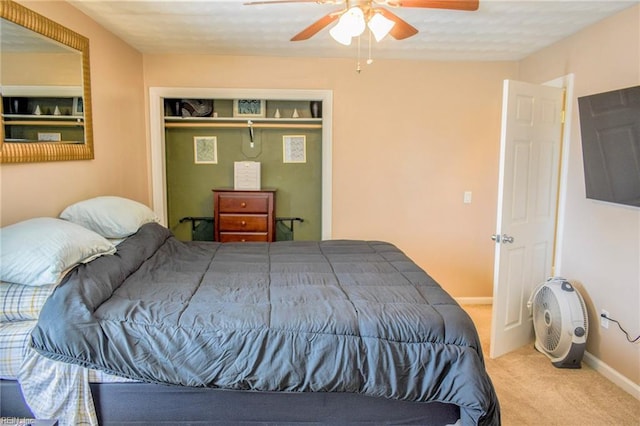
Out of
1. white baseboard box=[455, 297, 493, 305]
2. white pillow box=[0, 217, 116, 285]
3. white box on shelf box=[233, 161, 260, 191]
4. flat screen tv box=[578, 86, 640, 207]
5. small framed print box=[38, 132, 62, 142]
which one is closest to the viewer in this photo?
white pillow box=[0, 217, 116, 285]

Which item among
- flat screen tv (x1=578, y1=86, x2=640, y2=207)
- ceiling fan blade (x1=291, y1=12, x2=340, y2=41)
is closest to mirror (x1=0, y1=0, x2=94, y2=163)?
ceiling fan blade (x1=291, y1=12, x2=340, y2=41)

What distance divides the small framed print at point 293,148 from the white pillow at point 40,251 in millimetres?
2868

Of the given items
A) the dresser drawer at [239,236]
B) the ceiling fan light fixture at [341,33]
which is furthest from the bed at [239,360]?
the dresser drawer at [239,236]

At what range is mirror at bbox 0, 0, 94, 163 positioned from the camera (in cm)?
207

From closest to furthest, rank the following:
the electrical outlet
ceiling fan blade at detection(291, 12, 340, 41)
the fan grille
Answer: ceiling fan blade at detection(291, 12, 340, 41) → the electrical outlet → the fan grille

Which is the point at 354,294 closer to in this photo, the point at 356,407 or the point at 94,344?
the point at 356,407

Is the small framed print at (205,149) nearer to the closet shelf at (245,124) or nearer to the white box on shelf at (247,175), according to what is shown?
the closet shelf at (245,124)

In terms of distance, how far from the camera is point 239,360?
1765 mm

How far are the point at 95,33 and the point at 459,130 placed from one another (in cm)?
317

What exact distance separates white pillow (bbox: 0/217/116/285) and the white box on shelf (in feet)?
8.08

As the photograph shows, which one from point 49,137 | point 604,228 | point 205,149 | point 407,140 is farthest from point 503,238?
point 205,149

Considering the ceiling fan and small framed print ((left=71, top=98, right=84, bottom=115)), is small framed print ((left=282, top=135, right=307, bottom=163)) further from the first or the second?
the ceiling fan

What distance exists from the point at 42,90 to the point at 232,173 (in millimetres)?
2355

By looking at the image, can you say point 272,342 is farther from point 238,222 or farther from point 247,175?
point 247,175
